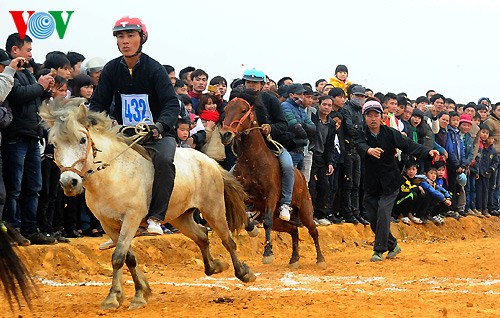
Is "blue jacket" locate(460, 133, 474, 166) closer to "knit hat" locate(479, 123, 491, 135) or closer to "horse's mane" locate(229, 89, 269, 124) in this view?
"knit hat" locate(479, 123, 491, 135)

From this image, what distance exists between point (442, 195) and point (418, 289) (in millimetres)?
10428

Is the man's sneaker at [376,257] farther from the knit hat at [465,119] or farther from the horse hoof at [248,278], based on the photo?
the knit hat at [465,119]

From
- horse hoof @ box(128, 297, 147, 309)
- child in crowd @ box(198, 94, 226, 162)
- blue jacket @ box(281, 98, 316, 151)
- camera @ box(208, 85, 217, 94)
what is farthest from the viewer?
camera @ box(208, 85, 217, 94)

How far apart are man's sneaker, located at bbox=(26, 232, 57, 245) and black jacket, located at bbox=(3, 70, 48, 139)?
4.28 feet

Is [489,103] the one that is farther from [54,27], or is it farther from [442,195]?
[54,27]

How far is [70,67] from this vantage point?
533 inches

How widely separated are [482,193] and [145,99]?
16412 millimetres

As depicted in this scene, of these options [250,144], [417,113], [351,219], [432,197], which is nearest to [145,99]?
[250,144]

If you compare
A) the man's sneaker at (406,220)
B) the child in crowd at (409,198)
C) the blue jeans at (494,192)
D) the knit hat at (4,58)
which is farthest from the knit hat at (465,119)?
the knit hat at (4,58)

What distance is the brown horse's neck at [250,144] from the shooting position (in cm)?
1380

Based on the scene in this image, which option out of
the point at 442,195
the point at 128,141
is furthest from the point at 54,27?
the point at 442,195

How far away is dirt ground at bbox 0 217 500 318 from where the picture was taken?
358 inches

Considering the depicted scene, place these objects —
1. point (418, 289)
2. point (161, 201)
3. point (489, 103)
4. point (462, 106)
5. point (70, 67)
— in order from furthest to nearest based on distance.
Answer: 1. point (489, 103)
2. point (462, 106)
3. point (70, 67)
4. point (418, 289)
5. point (161, 201)

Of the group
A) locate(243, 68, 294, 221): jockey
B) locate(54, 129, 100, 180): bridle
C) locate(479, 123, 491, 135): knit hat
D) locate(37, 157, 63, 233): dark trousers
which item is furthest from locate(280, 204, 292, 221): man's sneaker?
locate(479, 123, 491, 135): knit hat
